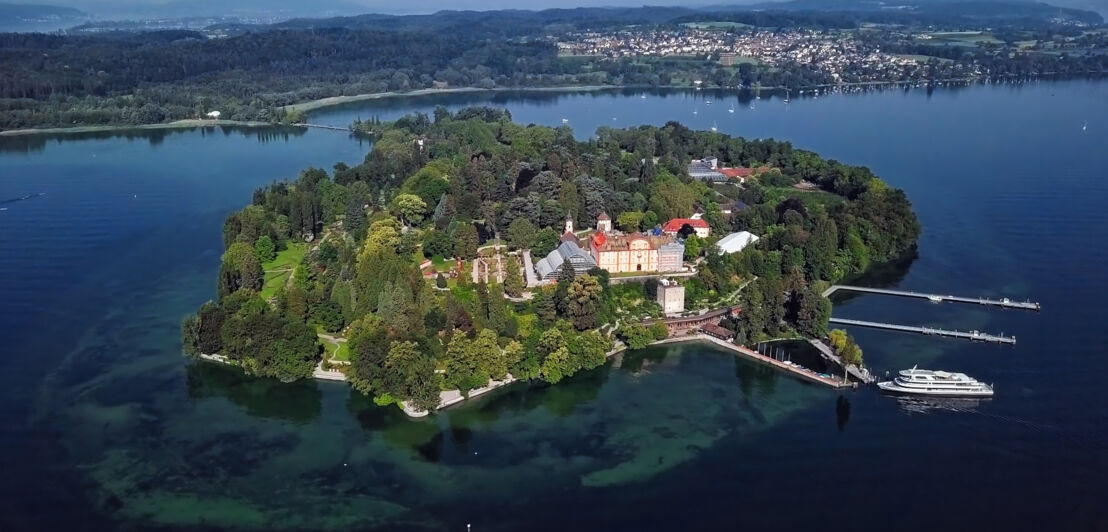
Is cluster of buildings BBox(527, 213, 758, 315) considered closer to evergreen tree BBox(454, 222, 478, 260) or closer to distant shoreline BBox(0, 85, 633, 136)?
evergreen tree BBox(454, 222, 478, 260)

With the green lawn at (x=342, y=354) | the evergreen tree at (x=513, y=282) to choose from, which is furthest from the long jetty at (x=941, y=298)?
the green lawn at (x=342, y=354)

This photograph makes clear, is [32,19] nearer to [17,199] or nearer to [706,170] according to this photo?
[17,199]

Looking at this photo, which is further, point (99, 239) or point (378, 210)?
point (378, 210)

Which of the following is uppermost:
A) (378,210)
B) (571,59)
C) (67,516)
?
(571,59)

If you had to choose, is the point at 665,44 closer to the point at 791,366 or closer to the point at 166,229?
the point at 166,229

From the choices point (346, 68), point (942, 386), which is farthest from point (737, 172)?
point (346, 68)

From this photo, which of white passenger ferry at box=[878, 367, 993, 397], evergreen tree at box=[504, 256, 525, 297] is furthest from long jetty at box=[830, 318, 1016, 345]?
evergreen tree at box=[504, 256, 525, 297]

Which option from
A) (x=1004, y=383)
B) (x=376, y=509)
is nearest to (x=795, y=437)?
(x=1004, y=383)
